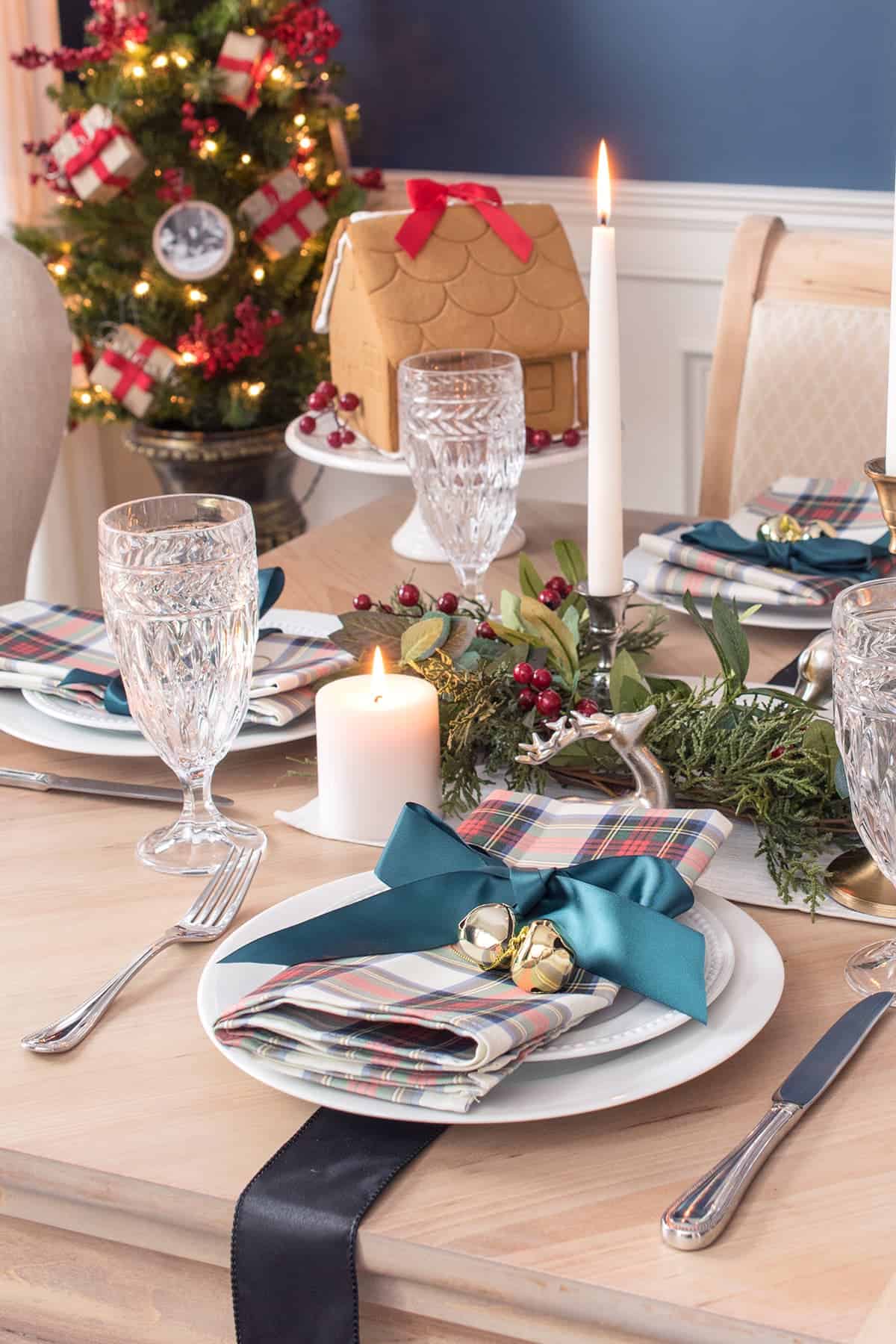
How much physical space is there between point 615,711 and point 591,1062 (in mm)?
333

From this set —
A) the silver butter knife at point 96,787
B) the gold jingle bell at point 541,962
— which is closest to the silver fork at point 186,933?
the silver butter knife at point 96,787

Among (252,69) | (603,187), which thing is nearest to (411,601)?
(603,187)

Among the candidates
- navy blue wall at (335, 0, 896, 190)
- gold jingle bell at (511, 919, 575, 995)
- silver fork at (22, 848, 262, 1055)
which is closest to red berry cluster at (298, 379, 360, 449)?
silver fork at (22, 848, 262, 1055)

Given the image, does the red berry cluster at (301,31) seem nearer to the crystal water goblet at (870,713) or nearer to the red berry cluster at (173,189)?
the red berry cluster at (173,189)

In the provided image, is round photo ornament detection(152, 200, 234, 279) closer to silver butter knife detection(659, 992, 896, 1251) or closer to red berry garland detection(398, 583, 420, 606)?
red berry garland detection(398, 583, 420, 606)

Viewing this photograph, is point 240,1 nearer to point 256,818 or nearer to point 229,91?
point 229,91

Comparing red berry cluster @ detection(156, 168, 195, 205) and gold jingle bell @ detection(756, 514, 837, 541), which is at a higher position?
red berry cluster @ detection(156, 168, 195, 205)

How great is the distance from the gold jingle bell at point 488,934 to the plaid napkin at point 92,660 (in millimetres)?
363

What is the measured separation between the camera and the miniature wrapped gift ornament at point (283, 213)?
269 cm

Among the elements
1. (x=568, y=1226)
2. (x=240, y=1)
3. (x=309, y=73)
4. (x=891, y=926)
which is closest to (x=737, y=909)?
(x=891, y=926)

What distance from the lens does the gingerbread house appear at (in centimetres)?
157

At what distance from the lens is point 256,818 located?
986 mm

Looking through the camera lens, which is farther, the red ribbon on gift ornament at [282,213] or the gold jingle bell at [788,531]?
the red ribbon on gift ornament at [282,213]

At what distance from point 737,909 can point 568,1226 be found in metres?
0.24
